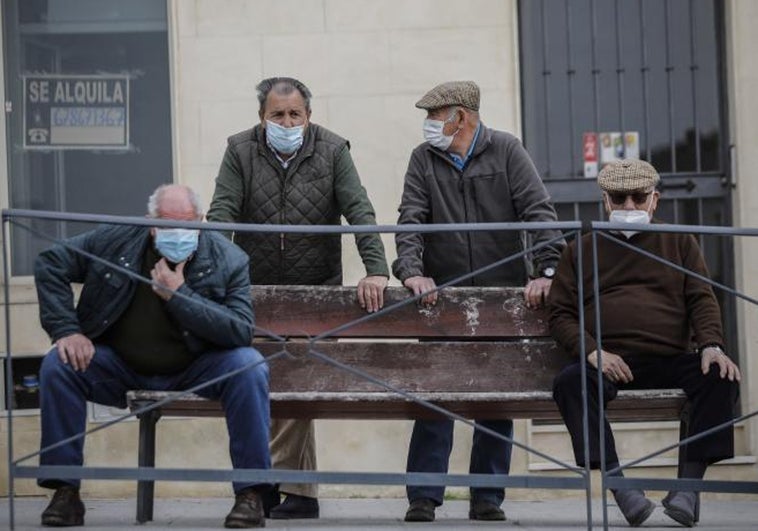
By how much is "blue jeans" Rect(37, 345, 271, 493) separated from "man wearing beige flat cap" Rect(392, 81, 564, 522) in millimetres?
1097

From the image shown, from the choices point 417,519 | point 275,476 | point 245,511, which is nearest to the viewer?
point 275,476

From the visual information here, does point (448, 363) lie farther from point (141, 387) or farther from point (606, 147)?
point (606, 147)

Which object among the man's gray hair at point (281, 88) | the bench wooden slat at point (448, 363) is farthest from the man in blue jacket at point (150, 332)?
the man's gray hair at point (281, 88)

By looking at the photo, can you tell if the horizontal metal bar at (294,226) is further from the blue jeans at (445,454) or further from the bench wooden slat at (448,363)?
the blue jeans at (445,454)

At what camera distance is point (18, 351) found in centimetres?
929

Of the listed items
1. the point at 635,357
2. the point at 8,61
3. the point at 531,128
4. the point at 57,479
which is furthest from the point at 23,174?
the point at 635,357

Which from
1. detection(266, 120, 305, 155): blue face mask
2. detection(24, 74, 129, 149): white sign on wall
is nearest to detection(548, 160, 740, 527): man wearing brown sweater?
detection(266, 120, 305, 155): blue face mask

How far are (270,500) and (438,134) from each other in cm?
175

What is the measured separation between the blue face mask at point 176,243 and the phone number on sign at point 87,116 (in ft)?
10.0

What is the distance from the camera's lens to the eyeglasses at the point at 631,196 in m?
6.93

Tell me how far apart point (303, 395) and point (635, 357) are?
1.36 meters

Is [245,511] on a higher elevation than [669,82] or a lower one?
lower

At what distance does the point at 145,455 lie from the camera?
22.9 ft

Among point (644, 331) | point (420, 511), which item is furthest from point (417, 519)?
point (644, 331)
